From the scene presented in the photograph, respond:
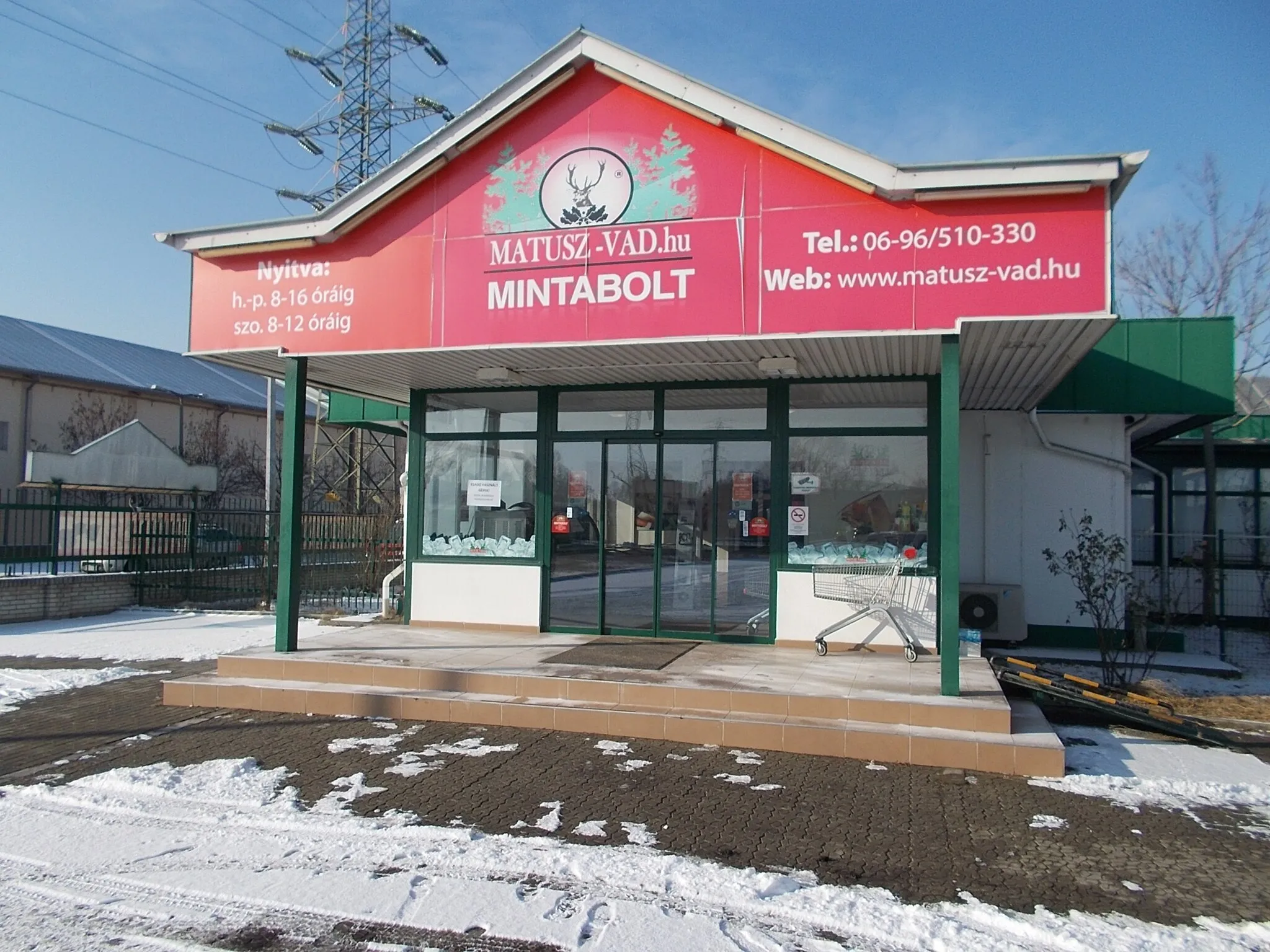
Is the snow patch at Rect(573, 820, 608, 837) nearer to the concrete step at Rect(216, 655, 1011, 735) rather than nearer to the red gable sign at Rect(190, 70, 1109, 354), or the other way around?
the concrete step at Rect(216, 655, 1011, 735)

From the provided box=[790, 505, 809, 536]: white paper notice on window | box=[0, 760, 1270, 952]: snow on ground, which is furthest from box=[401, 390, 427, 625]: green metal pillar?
box=[0, 760, 1270, 952]: snow on ground

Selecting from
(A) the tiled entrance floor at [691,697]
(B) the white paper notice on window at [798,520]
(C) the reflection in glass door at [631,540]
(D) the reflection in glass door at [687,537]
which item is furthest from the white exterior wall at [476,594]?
(B) the white paper notice on window at [798,520]

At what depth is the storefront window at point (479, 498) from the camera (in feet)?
37.3

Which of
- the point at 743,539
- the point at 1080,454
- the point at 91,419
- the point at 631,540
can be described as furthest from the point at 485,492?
the point at 91,419

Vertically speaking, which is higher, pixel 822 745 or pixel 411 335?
pixel 411 335

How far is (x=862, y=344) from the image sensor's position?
28.3 ft

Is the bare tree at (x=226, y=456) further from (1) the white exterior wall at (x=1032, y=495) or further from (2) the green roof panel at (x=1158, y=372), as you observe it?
(2) the green roof panel at (x=1158, y=372)

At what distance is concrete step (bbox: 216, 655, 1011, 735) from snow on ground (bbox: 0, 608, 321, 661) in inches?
76.8

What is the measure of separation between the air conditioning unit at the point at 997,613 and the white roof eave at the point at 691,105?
19.5ft

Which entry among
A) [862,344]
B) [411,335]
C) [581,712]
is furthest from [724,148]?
[581,712]

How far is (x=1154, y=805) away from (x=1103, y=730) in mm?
2196

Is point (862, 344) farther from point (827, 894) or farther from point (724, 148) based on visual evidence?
point (827, 894)

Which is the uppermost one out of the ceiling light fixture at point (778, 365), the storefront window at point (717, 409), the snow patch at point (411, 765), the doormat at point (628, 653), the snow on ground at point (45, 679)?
the ceiling light fixture at point (778, 365)

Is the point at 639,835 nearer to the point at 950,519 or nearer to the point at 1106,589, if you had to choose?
the point at 950,519
